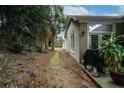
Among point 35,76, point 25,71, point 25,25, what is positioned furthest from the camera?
point 25,25

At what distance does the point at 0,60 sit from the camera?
18.2 ft

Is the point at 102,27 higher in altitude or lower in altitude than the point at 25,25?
lower

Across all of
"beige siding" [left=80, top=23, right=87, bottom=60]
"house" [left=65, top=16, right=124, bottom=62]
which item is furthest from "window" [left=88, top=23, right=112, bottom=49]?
"beige siding" [left=80, top=23, right=87, bottom=60]

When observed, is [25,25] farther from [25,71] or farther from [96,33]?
[96,33]

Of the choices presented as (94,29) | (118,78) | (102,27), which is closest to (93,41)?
(94,29)

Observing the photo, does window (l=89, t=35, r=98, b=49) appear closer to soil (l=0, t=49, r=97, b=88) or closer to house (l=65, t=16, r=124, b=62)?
house (l=65, t=16, r=124, b=62)

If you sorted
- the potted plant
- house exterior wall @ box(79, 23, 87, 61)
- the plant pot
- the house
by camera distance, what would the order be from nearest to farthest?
1. the plant pot
2. the potted plant
3. the house
4. house exterior wall @ box(79, 23, 87, 61)

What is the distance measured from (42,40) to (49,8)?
1.24 m

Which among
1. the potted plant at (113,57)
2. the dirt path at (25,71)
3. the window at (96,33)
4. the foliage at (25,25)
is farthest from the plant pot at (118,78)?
the foliage at (25,25)

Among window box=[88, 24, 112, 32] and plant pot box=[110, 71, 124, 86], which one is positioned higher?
window box=[88, 24, 112, 32]

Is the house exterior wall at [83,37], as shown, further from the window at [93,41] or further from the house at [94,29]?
the window at [93,41]
